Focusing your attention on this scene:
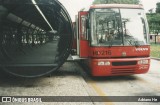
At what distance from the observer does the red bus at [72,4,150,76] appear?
1213cm

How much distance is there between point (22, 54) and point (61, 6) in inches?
481

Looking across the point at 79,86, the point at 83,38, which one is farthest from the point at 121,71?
the point at 79,86

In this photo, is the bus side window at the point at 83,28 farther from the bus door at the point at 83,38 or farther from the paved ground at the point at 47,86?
the paved ground at the point at 47,86

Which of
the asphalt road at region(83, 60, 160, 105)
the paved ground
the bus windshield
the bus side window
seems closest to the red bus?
the bus windshield

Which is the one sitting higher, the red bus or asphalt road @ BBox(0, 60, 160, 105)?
the red bus

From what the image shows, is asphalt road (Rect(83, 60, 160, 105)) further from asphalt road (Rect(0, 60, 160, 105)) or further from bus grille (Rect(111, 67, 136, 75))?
bus grille (Rect(111, 67, 136, 75))

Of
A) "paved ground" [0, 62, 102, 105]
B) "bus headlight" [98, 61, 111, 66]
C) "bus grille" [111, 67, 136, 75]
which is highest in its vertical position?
"bus headlight" [98, 61, 111, 66]

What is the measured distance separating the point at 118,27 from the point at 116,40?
1.59ft

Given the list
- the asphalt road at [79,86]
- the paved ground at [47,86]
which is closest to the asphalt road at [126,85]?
the asphalt road at [79,86]

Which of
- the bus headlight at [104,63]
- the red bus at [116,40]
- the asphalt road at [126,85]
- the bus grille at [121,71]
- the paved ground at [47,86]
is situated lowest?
the asphalt road at [126,85]

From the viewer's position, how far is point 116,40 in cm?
1236

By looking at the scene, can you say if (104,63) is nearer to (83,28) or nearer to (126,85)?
(126,85)

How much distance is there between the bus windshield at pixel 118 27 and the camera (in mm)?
12281

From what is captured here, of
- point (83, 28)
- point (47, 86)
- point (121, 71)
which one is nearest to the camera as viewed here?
point (47, 86)
